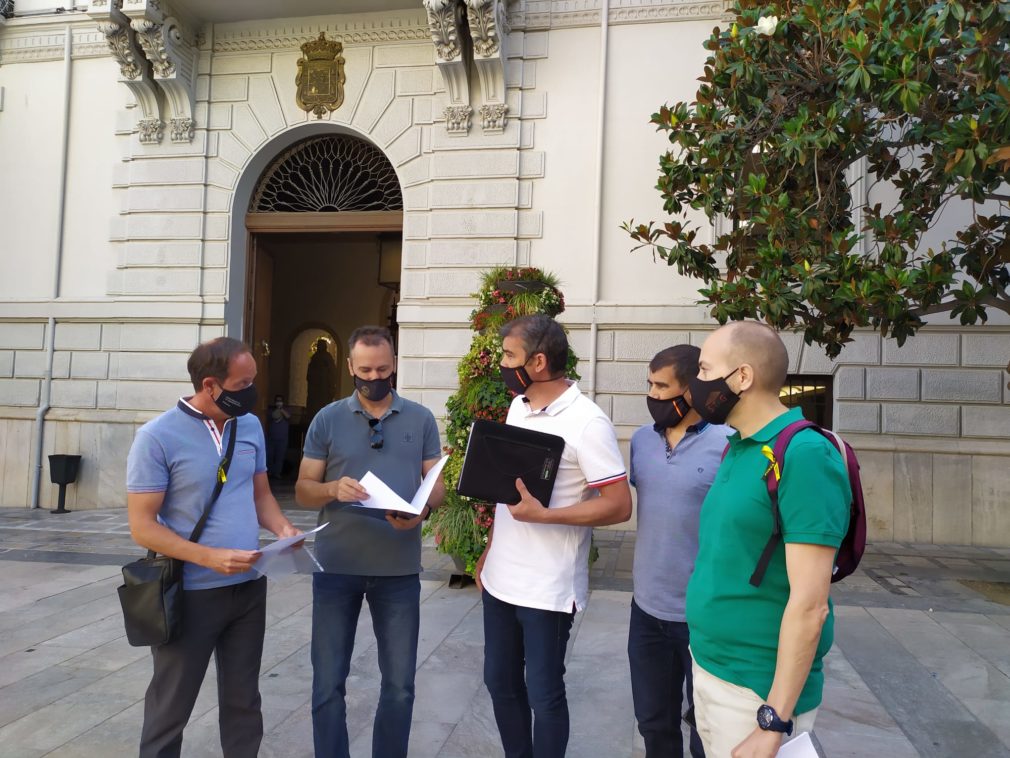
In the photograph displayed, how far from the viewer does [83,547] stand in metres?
8.77

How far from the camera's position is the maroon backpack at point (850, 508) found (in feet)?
6.19

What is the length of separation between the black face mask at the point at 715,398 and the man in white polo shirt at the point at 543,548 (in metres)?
0.78

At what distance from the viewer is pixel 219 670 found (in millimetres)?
3023

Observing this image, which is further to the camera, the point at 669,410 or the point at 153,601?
the point at 669,410

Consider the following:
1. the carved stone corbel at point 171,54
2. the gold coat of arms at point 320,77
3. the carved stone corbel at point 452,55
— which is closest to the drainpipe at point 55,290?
the carved stone corbel at point 171,54

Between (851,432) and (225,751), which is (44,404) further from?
(851,432)

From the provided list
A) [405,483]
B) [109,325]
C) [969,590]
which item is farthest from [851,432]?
[109,325]

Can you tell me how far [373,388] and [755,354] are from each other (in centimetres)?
177

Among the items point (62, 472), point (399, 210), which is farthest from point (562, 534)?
point (62, 472)

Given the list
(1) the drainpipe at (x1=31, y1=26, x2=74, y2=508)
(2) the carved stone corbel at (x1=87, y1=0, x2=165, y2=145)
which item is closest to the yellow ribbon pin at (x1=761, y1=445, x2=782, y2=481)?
(2) the carved stone corbel at (x1=87, y1=0, x2=165, y2=145)

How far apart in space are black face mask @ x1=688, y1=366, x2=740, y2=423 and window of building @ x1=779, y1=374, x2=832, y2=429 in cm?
874

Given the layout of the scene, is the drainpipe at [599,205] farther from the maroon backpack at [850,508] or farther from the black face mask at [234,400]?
the maroon backpack at [850,508]

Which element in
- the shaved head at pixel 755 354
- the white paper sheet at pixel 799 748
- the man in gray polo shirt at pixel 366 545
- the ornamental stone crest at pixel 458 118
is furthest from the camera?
the ornamental stone crest at pixel 458 118

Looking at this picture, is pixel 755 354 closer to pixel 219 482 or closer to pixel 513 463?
pixel 513 463
